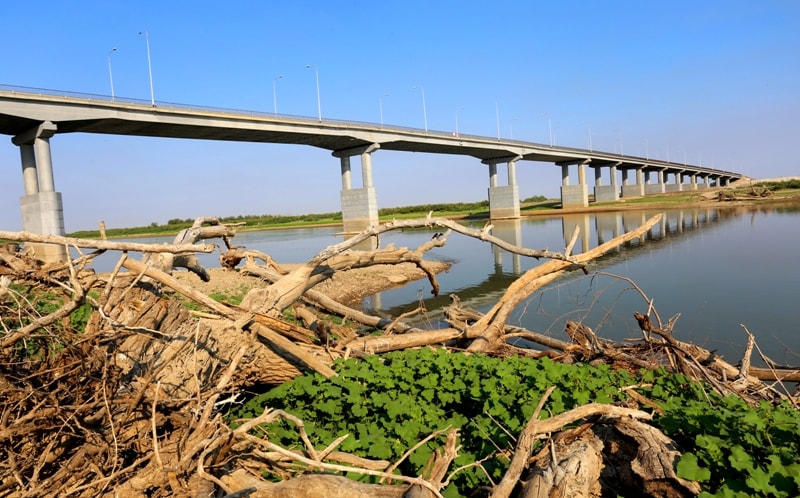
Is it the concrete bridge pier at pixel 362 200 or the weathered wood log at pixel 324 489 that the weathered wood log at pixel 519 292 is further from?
the concrete bridge pier at pixel 362 200

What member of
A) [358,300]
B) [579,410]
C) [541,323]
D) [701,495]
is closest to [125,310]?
[579,410]

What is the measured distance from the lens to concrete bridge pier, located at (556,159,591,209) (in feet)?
248

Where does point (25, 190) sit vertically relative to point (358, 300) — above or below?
above

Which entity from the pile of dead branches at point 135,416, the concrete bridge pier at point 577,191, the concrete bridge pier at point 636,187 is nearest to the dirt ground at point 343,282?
the pile of dead branches at point 135,416

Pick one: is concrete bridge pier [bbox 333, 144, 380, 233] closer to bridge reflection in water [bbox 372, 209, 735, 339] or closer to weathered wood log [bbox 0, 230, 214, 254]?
bridge reflection in water [bbox 372, 209, 735, 339]

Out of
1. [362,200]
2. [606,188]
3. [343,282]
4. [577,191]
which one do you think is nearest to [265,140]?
[362,200]

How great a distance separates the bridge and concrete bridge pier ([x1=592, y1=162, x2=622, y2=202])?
0.17 m

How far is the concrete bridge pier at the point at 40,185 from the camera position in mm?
30641

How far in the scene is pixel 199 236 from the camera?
748 cm

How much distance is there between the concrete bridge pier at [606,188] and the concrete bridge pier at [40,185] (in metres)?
79.3

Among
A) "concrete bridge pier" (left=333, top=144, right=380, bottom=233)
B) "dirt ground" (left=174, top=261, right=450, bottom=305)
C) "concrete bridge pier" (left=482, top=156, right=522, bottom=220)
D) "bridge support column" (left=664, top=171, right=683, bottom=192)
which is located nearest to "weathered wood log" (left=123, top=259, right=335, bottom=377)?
"dirt ground" (left=174, top=261, right=450, bottom=305)

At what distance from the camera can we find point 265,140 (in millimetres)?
45844

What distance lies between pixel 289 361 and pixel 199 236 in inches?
100

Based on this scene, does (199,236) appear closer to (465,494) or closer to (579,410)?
(465,494)
